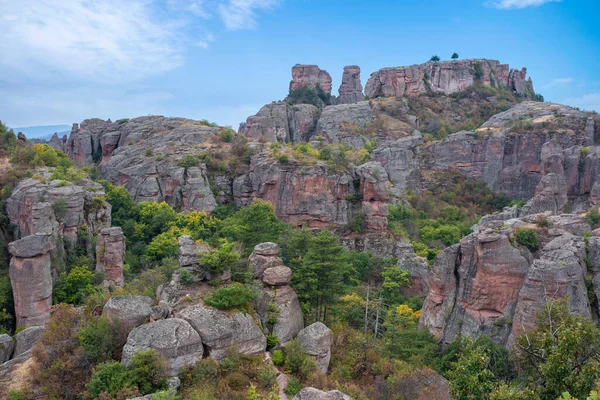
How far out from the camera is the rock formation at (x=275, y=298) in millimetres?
16359

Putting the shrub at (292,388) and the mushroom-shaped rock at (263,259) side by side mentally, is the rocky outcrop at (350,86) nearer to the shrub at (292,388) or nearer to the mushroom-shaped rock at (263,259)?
the mushroom-shaped rock at (263,259)

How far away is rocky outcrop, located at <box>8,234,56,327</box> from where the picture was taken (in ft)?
77.1

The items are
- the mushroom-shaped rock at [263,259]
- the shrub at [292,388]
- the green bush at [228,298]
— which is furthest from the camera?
the mushroom-shaped rock at [263,259]

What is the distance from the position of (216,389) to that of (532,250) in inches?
677

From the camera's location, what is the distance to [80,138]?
185 ft

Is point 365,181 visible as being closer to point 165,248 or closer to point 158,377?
point 165,248

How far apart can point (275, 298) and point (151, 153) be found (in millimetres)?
36207

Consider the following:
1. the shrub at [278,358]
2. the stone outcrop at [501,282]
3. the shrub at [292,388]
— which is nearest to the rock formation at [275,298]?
the shrub at [278,358]

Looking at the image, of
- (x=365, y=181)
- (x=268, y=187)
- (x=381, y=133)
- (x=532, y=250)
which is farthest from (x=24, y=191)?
(x=381, y=133)

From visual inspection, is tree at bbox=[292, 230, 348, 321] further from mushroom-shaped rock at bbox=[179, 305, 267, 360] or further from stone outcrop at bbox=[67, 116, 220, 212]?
stone outcrop at bbox=[67, 116, 220, 212]

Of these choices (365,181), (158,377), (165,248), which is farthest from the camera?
(365,181)

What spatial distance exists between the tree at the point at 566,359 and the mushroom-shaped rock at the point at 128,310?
36.1 feet

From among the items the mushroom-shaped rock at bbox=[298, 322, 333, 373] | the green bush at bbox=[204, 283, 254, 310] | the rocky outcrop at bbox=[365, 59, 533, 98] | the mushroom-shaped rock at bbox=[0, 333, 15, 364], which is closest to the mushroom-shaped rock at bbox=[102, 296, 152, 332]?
the green bush at bbox=[204, 283, 254, 310]

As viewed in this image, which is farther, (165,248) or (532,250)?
(165,248)
